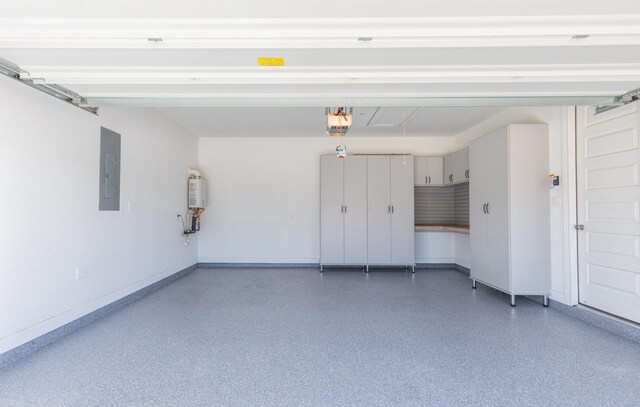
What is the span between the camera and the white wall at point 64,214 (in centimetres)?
263

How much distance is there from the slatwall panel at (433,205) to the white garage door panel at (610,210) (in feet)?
10.3

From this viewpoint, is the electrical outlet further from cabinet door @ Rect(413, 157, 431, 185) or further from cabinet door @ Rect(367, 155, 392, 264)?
cabinet door @ Rect(413, 157, 431, 185)

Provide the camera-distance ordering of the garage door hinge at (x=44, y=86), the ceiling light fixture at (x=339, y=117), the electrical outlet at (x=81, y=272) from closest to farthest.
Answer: the garage door hinge at (x=44, y=86)
the electrical outlet at (x=81, y=272)
the ceiling light fixture at (x=339, y=117)

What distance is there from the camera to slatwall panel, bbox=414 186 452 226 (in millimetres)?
6820

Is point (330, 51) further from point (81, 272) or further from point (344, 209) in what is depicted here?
point (344, 209)

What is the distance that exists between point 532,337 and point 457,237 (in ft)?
11.8

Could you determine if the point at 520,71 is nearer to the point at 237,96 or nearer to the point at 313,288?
the point at 237,96

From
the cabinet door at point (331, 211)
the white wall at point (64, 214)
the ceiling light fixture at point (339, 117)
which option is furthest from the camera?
the cabinet door at point (331, 211)

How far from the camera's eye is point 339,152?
15.8 feet

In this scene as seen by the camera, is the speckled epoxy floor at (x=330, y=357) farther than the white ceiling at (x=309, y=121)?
No

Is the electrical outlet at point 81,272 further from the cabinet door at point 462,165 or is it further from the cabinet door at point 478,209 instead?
the cabinet door at point 462,165

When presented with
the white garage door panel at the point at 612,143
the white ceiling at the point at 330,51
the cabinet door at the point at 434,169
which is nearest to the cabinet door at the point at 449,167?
the cabinet door at the point at 434,169

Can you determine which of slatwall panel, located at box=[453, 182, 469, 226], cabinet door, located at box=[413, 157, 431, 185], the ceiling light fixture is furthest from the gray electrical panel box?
slatwall panel, located at box=[453, 182, 469, 226]

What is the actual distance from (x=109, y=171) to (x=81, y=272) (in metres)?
1.11
